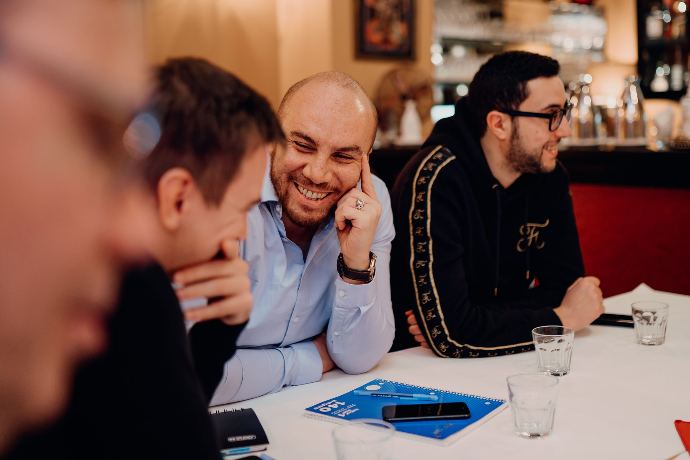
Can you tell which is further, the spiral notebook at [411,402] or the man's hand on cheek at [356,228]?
the man's hand on cheek at [356,228]

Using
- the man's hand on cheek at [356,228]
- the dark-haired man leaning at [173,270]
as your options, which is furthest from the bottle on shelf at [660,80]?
the dark-haired man leaning at [173,270]

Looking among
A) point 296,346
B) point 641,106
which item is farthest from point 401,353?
point 641,106

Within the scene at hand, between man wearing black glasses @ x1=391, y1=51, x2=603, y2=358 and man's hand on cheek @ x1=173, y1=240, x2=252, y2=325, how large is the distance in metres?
0.81

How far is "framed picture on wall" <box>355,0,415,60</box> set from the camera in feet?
15.9

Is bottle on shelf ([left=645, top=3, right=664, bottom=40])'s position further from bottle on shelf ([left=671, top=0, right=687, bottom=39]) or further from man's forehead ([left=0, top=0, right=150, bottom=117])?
man's forehead ([left=0, top=0, right=150, bottom=117])

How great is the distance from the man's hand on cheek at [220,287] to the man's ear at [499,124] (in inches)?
53.9

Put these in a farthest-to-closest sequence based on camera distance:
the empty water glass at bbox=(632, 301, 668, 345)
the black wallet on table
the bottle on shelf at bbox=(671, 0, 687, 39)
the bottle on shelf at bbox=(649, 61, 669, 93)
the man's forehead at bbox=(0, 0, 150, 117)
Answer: the bottle on shelf at bbox=(649, 61, 669, 93) → the bottle on shelf at bbox=(671, 0, 687, 39) → the empty water glass at bbox=(632, 301, 668, 345) → the black wallet on table → the man's forehead at bbox=(0, 0, 150, 117)

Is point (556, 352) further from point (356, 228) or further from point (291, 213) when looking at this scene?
point (291, 213)

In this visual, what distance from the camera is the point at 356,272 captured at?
149 centimetres

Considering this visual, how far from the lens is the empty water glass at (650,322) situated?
1.58 meters

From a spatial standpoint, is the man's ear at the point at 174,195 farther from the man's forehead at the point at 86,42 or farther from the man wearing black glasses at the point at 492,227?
the man wearing black glasses at the point at 492,227

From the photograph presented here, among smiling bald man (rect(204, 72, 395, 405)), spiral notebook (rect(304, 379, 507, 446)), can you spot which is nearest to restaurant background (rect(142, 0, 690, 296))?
smiling bald man (rect(204, 72, 395, 405))

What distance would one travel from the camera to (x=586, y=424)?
1118mm

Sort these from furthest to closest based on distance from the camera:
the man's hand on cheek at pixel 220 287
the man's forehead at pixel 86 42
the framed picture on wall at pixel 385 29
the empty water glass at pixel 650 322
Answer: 1. the framed picture on wall at pixel 385 29
2. the empty water glass at pixel 650 322
3. the man's hand on cheek at pixel 220 287
4. the man's forehead at pixel 86 42
